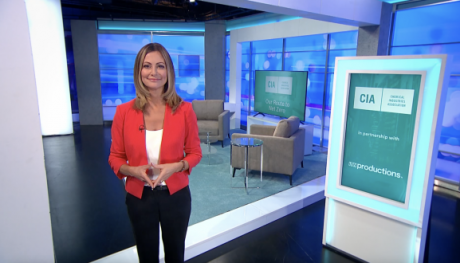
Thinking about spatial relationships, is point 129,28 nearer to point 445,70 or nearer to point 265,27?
point 265,27

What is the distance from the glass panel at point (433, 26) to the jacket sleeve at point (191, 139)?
10095 mm

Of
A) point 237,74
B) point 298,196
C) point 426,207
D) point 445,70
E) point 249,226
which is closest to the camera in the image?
point 445,70

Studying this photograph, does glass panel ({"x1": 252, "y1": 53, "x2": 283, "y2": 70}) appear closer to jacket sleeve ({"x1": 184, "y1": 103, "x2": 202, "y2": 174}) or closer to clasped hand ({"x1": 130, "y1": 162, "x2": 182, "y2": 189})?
jacket sleeve ({"x1": 184, "y1": 103, "x2": 202, "y2": 174})

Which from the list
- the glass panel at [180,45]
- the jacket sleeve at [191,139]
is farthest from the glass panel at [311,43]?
the jacket sleeve at [191,139]

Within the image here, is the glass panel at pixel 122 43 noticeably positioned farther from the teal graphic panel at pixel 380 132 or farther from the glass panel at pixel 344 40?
the teal graphic panel at pixel 380 132

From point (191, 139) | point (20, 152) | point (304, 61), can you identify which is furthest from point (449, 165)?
point (20, 152)

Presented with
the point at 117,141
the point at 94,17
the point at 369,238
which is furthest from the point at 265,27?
the point at 117,141

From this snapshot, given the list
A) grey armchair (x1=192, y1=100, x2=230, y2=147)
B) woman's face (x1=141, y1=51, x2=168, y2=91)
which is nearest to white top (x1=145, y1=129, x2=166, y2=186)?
woman's face (x1=141, y1=51, x2=168, y2=91)

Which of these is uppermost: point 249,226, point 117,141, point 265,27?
point 265,27

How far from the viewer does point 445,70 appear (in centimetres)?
202

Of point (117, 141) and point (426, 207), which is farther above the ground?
point (117, 141)

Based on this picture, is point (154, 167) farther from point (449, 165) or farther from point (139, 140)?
point (449, 165)

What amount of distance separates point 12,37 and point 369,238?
9.56 ft

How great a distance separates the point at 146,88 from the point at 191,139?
0.35m
